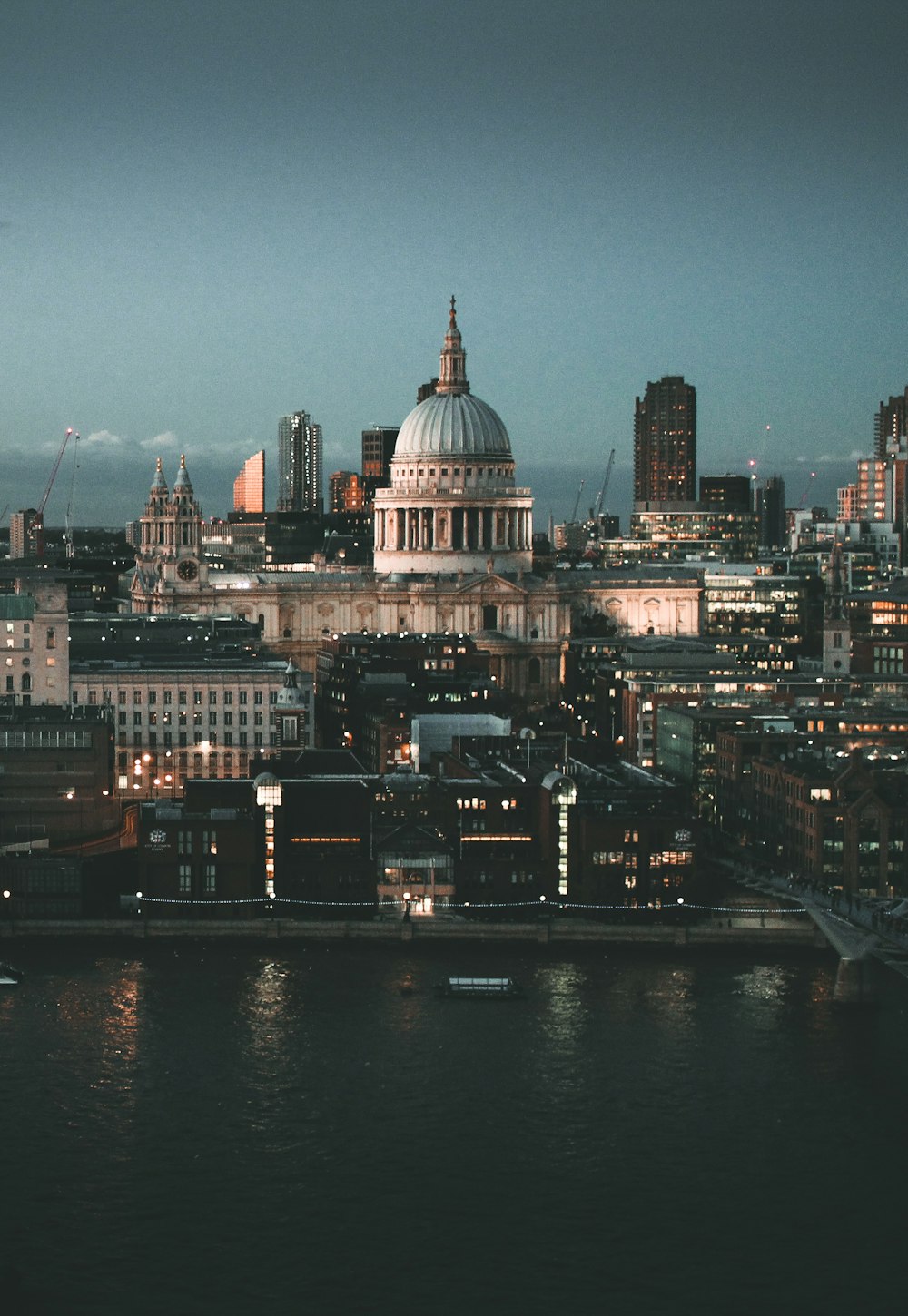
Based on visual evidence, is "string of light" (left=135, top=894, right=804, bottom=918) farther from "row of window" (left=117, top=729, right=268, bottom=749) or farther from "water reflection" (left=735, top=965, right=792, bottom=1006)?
"row of window" (left=117, top=729, right=268, bottom=749)

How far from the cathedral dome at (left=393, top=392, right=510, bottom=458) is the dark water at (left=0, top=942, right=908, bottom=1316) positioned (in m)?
69.5

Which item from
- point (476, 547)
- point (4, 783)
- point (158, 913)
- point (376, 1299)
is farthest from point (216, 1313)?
point (476, 547)

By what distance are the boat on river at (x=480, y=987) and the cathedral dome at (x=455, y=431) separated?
242 feet

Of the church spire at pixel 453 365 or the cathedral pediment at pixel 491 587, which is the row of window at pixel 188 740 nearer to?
the cathedral pediment at pixel 491 587

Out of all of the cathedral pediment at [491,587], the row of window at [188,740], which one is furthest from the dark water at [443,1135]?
the cathedral pediment at [491,587]

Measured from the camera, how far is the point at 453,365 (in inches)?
5714

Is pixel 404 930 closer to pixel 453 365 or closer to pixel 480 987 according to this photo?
pixel 480 987

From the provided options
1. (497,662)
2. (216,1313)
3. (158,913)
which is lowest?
(216,1313)

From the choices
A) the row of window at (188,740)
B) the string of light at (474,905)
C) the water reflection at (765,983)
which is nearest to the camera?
the water reflection at (765,983)

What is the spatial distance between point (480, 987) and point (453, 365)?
264 ft

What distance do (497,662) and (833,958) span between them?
5509 centimetres

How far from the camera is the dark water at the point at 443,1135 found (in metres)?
48.8

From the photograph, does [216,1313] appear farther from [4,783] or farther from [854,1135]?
[4,783]

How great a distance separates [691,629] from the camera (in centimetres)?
13925
